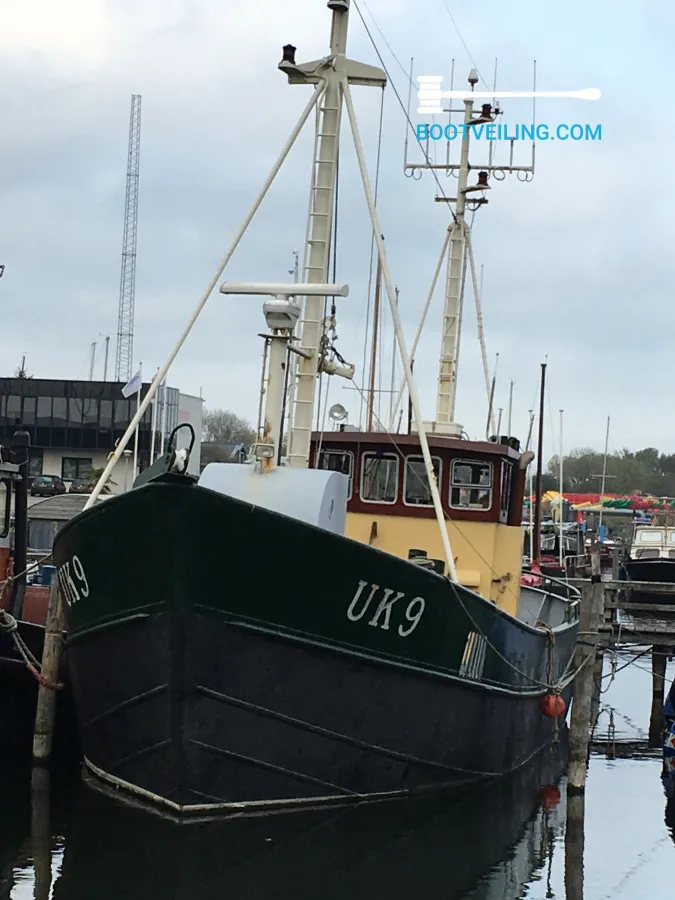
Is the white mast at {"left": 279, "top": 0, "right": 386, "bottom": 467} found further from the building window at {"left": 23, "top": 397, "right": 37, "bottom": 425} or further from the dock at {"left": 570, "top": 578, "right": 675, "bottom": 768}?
the building window at {"left": 23, "top": 397, "right": 37, "bottom": 425}

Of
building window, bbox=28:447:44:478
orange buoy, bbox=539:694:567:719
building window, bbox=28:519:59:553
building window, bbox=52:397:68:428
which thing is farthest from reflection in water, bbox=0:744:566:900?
building window, bbox=52:397:68:428

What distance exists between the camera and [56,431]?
62.6 meters

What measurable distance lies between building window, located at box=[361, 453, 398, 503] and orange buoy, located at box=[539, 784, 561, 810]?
13.7 ft

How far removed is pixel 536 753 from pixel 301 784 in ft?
23.4

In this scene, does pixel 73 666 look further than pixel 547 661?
No

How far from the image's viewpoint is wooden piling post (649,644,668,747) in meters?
Answer: 24.8

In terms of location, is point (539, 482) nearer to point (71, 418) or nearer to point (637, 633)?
point (637, 633)

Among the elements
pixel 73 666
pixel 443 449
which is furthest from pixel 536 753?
pixel 73 666

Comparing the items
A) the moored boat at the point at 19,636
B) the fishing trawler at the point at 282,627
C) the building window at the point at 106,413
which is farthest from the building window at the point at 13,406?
the fishing trawler at the point at 282,627

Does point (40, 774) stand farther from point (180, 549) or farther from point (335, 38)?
point (335, 38)

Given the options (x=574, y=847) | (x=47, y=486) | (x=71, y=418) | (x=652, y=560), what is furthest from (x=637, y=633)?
(x=71, y=418)

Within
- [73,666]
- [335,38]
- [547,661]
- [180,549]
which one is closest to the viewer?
[180,549]

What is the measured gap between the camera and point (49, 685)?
15.9 metres

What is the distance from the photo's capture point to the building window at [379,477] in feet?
56.7
